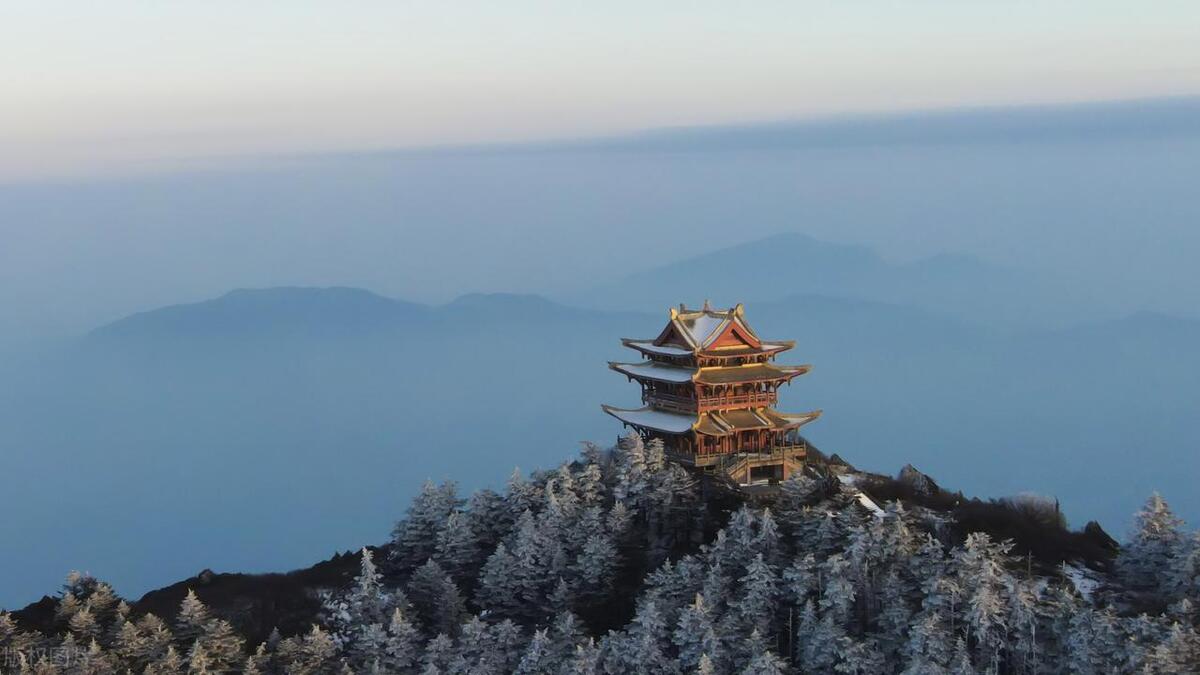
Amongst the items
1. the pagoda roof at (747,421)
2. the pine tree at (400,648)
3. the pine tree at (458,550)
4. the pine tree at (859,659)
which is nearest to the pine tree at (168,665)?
the pine tree at (400,648)

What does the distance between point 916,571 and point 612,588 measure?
11874 mm

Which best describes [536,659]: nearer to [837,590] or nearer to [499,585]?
[499,585]

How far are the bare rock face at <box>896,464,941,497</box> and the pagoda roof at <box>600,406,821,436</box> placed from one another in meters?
4.77

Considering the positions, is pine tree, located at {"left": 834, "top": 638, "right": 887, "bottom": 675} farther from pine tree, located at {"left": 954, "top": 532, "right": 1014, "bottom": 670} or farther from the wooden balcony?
the wooden balcony

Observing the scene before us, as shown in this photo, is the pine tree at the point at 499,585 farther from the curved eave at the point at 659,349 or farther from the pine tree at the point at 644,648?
the curved eave at the point at 659,349

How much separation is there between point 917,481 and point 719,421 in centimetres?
946

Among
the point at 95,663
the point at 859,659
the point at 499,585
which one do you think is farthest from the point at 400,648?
the point at 859,659

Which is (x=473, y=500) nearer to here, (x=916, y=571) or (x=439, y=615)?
(x=439, y=615)

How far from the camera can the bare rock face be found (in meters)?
52.8

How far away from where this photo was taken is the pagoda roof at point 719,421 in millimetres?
52781

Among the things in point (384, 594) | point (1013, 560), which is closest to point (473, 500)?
point (384, 594)

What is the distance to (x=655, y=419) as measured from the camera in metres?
54.8

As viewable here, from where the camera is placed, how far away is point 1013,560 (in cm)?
4272

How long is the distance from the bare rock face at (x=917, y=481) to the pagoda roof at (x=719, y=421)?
477cm
